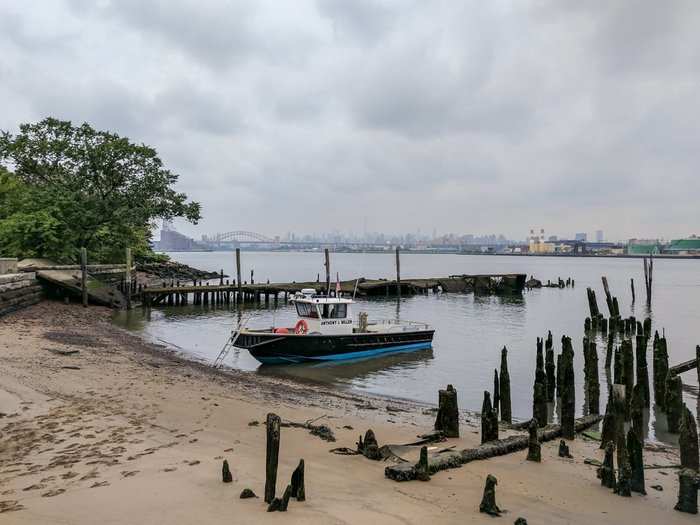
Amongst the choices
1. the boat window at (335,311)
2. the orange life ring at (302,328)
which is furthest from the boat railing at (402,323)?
the orange life ring at (302,328)

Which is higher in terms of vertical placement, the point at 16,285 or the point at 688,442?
the point at 16,285

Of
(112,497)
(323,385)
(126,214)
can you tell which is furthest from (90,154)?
(112,497)

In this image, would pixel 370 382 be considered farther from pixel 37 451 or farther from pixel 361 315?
pixel 37 451

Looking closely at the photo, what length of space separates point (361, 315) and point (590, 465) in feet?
60.1

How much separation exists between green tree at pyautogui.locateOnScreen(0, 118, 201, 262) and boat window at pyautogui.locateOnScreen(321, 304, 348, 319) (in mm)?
25937

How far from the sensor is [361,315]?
29750 millimetres

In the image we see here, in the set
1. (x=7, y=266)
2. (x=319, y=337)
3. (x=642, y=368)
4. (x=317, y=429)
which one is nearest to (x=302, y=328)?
(x=319, y=337)

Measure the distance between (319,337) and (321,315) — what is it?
1181mm

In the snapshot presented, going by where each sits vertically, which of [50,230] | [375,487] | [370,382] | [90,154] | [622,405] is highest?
[90,154]

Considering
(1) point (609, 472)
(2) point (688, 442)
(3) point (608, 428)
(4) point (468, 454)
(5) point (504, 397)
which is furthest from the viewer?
(5) point (504, 397)

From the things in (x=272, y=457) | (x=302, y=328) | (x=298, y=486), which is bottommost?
(x=298, y=486)

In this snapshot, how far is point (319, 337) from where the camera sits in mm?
26109

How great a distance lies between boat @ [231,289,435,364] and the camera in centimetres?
2533

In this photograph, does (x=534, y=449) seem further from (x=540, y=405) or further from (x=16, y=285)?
(x=16, y=285)
